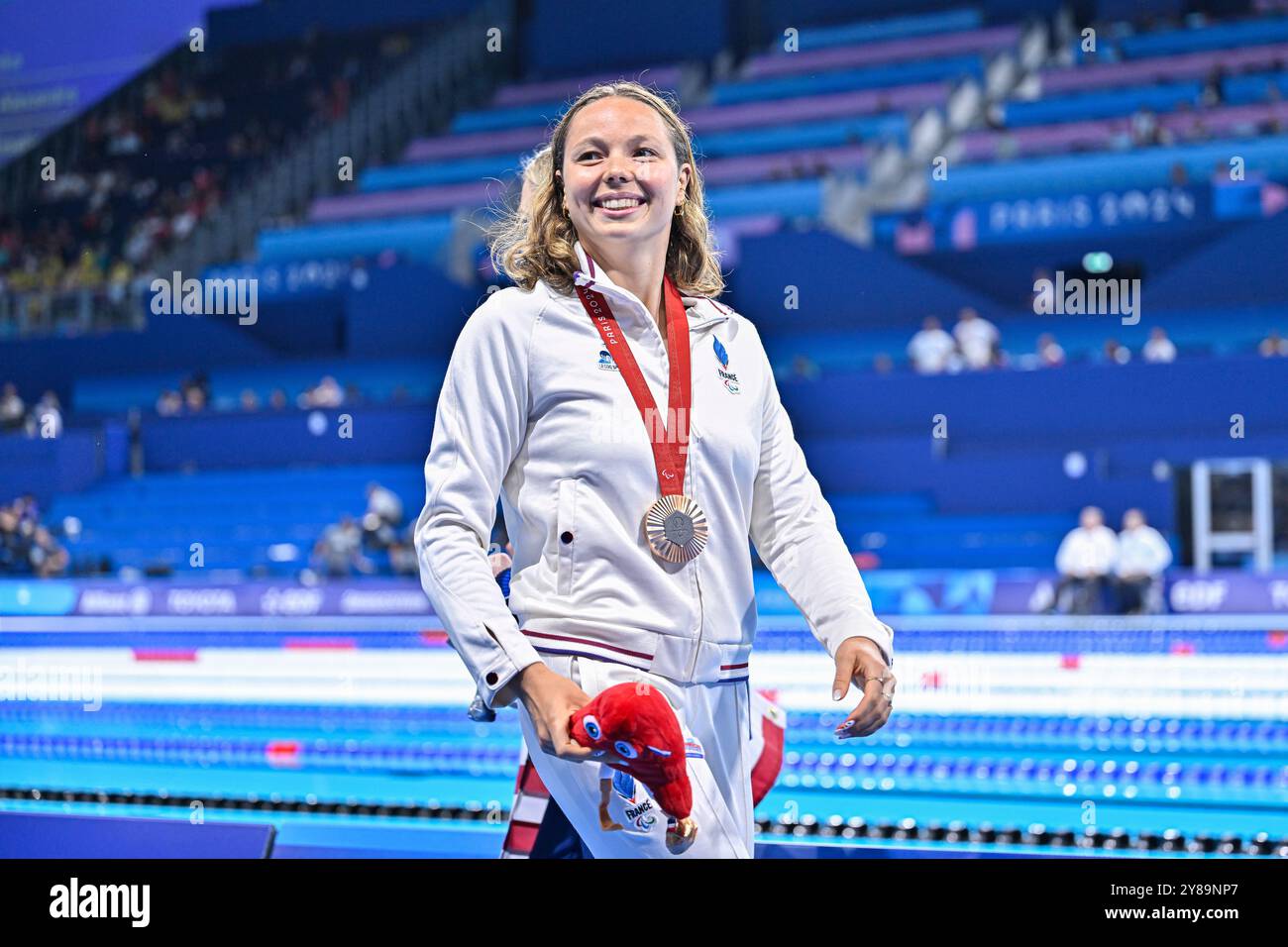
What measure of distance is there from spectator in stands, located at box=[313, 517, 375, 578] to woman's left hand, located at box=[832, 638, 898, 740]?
26.0 ft

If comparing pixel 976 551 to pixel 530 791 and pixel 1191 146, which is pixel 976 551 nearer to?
pixel 1191 146

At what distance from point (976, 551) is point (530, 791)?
25.4ft

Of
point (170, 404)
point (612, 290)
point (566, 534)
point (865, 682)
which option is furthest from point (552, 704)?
point (170, 404)

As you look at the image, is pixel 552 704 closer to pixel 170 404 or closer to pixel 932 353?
pixel 932 353

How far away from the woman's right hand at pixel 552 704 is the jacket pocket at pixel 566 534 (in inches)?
4.5

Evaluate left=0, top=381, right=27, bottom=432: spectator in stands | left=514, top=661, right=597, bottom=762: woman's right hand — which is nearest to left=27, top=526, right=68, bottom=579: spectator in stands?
left=0, top=381, right=27, bottom=432: spectator in stands

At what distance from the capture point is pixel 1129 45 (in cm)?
1480

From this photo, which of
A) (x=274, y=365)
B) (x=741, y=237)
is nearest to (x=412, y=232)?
(x=274, y=365)

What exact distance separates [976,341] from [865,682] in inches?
352

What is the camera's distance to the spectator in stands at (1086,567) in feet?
25.7

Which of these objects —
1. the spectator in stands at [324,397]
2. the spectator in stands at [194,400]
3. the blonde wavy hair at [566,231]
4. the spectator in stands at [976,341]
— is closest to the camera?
the blonde wavy hair at [566,231]

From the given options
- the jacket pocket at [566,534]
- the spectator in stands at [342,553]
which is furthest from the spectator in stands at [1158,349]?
the jacket pocket at [566,534]

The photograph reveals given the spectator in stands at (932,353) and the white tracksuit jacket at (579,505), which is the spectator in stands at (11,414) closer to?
the spectator in stands at (932,353)

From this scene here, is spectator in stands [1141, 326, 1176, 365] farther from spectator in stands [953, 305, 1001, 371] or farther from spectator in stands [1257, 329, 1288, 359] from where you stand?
spectator in stands [953, 305, 1001, 371]
